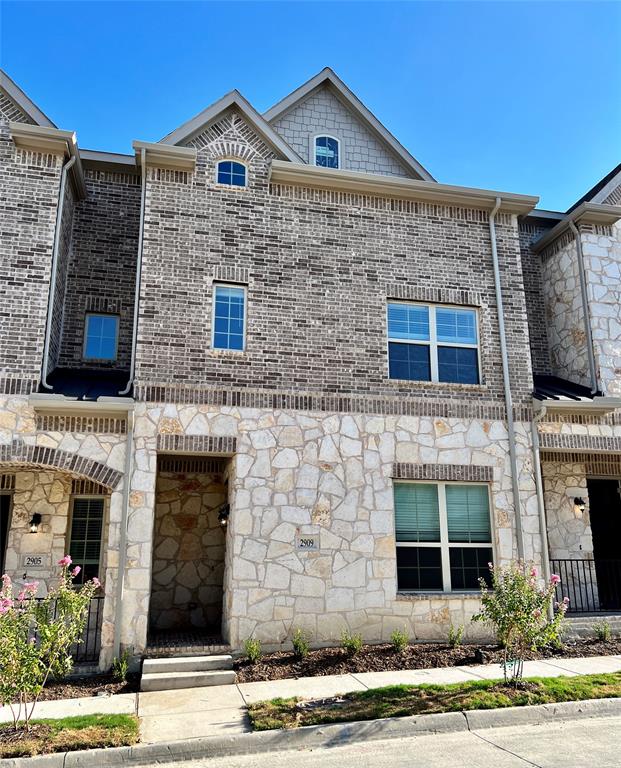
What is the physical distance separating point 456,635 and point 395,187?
26.8ft

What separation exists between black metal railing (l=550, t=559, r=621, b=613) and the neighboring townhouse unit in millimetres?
62

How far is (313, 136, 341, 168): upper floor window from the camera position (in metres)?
15.6

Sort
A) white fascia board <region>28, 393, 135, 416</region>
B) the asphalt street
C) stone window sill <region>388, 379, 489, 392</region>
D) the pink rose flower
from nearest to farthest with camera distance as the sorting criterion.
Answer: the asphalt street < the pink rose flower < white fascia board <region>28, 393, 135, 416</region> < stone window sill <region>388, 379, 489, 392</region>

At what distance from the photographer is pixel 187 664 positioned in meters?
9.23

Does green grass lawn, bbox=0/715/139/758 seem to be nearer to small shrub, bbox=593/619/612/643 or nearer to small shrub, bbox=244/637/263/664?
small shrub, bbox=244/637/263/664

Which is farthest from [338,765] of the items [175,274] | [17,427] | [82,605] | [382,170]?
[382,170]

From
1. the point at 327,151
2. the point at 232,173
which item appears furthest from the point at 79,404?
the point at 327,151

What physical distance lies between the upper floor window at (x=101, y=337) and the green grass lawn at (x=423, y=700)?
7375mm

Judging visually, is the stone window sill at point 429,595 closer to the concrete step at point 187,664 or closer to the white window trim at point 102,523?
the concrete step at point 187,664

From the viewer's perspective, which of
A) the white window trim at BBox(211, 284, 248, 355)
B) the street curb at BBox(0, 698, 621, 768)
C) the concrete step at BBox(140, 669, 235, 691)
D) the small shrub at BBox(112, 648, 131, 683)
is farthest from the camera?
the white window trim at BBox(211, 284, 248, 355)

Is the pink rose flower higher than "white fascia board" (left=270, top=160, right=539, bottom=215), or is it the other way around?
"white fascia board" (left=270, top=160, right=539, bottom=215)

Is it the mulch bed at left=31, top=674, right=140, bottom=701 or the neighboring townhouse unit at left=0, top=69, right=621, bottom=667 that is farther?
the neighboring townhouse unit at left=0, top=69, right=621, bottom=667

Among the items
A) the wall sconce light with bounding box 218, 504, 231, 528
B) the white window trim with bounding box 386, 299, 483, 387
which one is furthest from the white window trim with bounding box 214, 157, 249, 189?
the wall sconce light with bounding box 218, 504, 231, 528

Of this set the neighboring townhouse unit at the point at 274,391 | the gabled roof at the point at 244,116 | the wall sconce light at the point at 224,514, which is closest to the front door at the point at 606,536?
the neighboring townhouse unit at the point at 274,391
